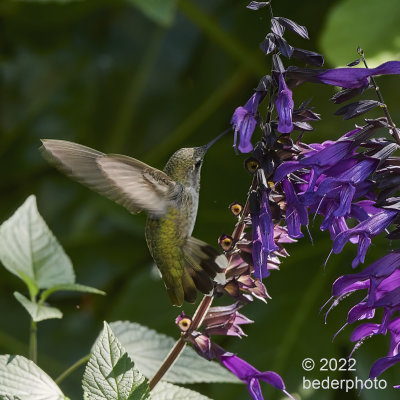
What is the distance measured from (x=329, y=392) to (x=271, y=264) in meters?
0.91

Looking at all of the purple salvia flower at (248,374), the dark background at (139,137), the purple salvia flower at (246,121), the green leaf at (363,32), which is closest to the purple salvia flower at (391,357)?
the purple salvia flower at (248,374)

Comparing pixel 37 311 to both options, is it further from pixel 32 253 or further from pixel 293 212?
pixel 293 212

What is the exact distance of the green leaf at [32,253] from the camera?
0.92 metres

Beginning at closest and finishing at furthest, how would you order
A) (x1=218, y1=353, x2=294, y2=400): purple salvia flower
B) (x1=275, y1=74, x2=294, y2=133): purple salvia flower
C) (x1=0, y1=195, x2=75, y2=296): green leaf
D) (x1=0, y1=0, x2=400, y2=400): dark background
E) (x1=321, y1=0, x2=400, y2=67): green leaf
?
1. (x1=275, y1=74, x2=294, y2=133): purple salvia flower
2. (x1=218, y1=353, x2=294, y2=400): purple salvia flower
3. (x1=0, y1=195, x2=75, y2=296): green leaf
4. (x1=321, y1=0, x2=400, y2=67): green leaf
5. (x1=0, y1=0, x2=400, y2=400): dark background

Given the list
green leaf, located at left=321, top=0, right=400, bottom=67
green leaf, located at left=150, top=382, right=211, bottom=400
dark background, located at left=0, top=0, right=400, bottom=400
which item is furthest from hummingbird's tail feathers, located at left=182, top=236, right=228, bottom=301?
dark background, located at left=0, top=0, right=400, bottom=400

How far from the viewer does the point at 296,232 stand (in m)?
0.67

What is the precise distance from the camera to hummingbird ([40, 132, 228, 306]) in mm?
764

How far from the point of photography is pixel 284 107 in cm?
62

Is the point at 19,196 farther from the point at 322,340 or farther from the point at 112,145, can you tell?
the point at 322,340

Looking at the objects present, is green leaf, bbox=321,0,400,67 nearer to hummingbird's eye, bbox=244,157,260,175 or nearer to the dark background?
the dark background

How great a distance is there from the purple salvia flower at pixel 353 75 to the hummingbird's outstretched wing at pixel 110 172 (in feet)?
0.77

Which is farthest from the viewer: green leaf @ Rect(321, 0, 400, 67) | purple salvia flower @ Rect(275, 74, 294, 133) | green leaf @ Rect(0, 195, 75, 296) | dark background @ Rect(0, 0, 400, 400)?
dark background @ Rect(0, 0, 400, 400)

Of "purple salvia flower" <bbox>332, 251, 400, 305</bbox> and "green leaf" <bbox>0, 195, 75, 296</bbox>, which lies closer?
"purple salvia flower" <bbox>332, 251, 400, 305</bbox>

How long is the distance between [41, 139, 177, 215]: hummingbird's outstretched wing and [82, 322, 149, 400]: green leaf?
19 cm
